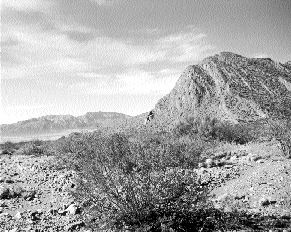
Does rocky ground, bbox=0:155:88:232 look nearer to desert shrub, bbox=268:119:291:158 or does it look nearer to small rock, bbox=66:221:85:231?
small rock, bbox=66:221:85:231

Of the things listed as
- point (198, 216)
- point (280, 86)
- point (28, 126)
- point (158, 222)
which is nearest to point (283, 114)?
point (198, 216)

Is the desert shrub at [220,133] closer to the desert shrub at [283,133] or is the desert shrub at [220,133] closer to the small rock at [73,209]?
the desert shrub at [283,133]

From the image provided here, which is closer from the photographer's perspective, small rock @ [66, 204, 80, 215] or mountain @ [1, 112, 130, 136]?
small rock @ [66, 204, 80, 215]

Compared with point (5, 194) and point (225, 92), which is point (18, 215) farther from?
point (225, 92)

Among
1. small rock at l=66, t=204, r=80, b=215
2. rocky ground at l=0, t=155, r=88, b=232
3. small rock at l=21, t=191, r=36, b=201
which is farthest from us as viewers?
small rock at l=21, t=191, r=36, b=201

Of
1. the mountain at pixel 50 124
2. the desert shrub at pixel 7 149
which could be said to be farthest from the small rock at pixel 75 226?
the mountain at pixel 50 124

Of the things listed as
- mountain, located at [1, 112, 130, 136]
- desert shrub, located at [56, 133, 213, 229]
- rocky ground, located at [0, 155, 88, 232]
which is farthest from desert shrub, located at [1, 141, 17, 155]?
mountain, located at [1, 112, 130, 136]

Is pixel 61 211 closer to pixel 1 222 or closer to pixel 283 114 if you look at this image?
pixel 1 222
